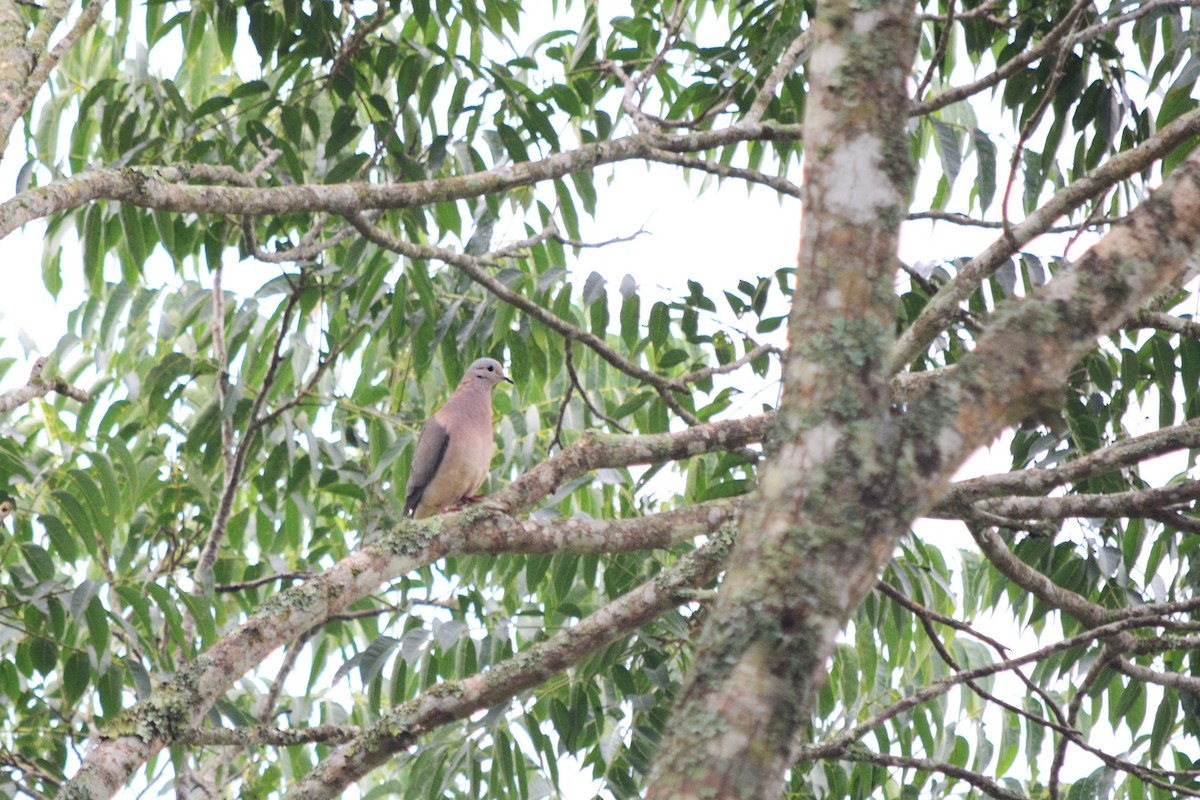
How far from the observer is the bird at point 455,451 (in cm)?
491

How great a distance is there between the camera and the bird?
16.1 feet

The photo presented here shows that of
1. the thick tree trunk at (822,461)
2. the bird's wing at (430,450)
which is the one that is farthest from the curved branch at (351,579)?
the bird's wing at (430,450)

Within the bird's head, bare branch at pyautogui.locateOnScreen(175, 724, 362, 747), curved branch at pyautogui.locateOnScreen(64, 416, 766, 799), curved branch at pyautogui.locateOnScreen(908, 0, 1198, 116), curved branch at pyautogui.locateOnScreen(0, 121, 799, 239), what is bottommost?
bare branch at pyautogui.locateOnScreen(175, 724, 362, 747)

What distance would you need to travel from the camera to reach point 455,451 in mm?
4918

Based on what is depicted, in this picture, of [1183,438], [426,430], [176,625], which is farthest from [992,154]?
[176,625]

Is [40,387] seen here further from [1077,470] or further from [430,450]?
[1077,470]

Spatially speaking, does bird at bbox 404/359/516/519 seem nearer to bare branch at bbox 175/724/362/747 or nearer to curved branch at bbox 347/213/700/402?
curved branch at bbox 347/213/700/402

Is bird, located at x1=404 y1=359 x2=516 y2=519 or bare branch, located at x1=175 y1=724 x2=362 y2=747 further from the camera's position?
bird, located at x1=404 y1=359 x2=516 y2=519

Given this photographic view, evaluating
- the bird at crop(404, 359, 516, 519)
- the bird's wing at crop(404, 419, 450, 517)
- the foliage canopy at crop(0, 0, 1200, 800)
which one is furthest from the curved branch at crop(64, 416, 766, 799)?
the bird's wing at crop(404, 419, 450, 517)

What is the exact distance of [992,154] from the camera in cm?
375

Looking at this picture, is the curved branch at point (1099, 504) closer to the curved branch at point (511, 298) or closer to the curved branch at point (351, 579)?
the curved branch at point (351, 579)

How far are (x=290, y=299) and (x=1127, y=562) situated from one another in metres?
2.99

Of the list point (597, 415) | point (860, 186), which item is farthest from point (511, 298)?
point (860, 186)

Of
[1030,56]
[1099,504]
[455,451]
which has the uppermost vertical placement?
[1030,56]
